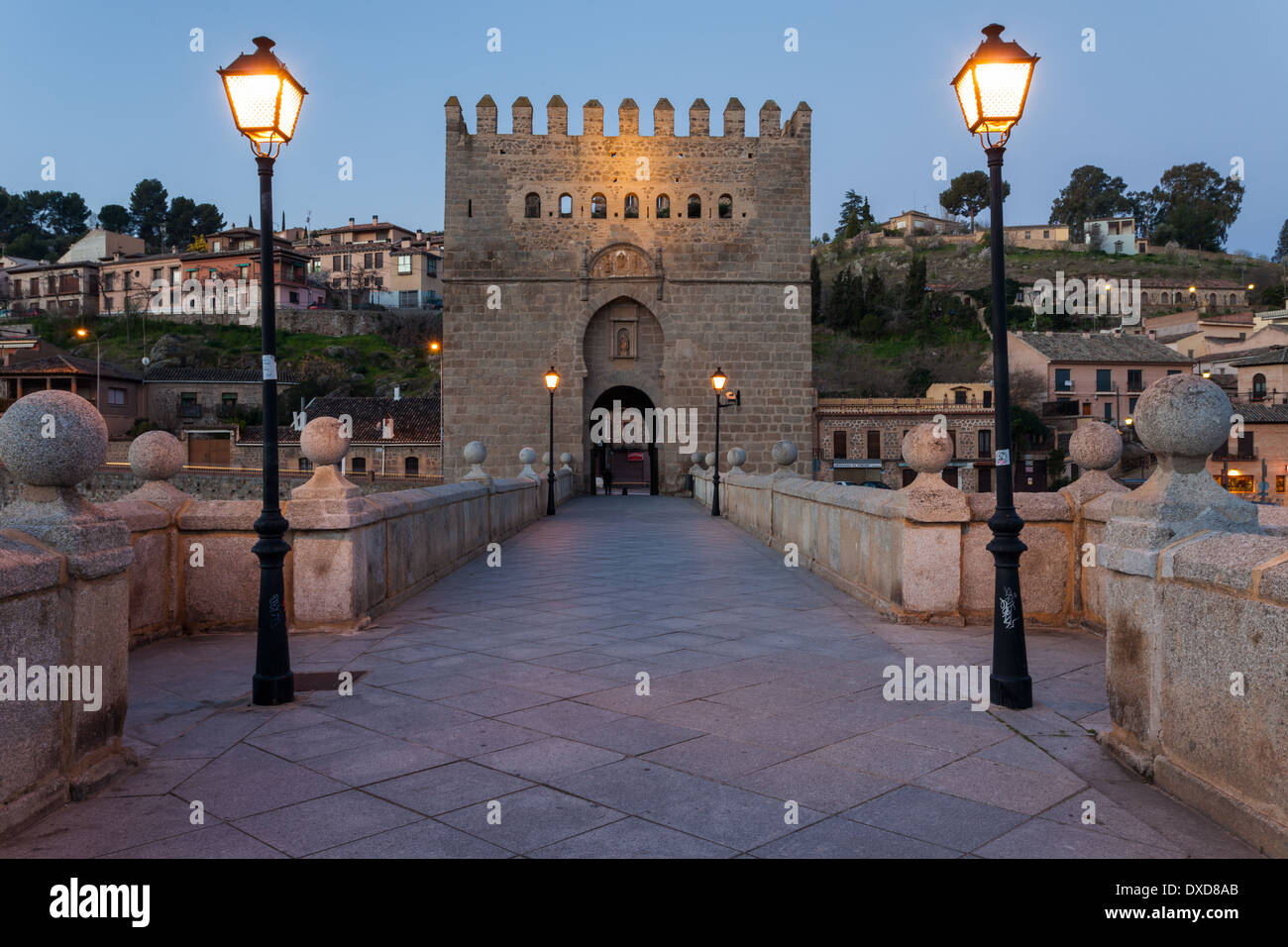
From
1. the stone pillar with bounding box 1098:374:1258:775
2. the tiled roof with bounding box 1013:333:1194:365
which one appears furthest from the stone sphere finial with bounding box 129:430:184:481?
the tiled roof with bounding box 1013:333:1194:365

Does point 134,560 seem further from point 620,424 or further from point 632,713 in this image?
point 620,424

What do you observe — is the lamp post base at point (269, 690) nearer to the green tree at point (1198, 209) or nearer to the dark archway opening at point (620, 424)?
the dark archway opening at point (620, 424)

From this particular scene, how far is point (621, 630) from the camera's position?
6922 millimetres

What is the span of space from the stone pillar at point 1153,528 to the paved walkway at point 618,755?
0.25 metres

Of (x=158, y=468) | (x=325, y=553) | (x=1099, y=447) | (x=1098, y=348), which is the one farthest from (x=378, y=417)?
(x=1099, y=447)

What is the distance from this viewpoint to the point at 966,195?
353 ft

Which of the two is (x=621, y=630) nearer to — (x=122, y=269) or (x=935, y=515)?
(x=935, y=515)

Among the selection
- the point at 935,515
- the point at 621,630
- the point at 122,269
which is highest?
the point at 122,269

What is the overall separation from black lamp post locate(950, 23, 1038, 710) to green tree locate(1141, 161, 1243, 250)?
118m

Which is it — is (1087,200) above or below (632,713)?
above

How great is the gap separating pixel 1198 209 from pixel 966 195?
25.7m

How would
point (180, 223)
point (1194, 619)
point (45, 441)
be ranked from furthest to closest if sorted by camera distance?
point (180, 223) → point (45, 441) → point (1194, 619)
